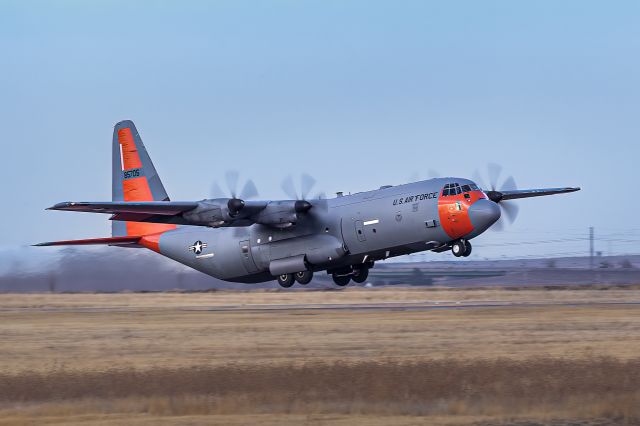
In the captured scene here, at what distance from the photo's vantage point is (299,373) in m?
18.6

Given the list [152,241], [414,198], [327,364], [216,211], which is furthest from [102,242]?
[327,364]

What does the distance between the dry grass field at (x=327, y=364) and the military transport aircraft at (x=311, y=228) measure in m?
1.89

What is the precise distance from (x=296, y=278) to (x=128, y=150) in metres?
11.6

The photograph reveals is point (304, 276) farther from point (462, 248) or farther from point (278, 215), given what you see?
point (462, 248)

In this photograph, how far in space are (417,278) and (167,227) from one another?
3186cm

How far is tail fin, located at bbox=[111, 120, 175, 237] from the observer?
42594 mm

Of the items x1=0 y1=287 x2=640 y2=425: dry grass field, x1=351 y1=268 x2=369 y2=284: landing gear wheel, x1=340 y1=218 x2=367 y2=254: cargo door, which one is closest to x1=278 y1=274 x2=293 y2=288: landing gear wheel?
x1=0 y1=287 x2=640 y2=425: dry grass field

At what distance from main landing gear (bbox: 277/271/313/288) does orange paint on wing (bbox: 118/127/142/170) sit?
10.2 m

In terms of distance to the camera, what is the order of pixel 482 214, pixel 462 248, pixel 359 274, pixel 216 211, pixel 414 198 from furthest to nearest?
pixel 359 274 → pixel 216 211 → pixel 414 198 → pixel 462 248 → pixel 482 214

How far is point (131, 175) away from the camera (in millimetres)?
43250

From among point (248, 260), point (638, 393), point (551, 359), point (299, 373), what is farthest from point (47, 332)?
point (638, 393)

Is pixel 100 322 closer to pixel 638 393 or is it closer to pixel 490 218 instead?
pixel 490 218

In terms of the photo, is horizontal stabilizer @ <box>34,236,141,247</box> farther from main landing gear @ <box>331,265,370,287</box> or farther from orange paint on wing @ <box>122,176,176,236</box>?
main landing gear @ <box>331,265,370,287</box>

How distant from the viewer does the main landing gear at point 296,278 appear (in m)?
36.9
